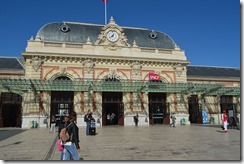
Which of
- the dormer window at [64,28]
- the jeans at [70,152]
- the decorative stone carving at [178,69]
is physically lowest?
the jeans at [70,152]

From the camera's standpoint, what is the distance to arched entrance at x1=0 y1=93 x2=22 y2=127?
23.4 metres

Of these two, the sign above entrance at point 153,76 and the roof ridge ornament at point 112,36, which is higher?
the roof ridge ornament at point 112,36

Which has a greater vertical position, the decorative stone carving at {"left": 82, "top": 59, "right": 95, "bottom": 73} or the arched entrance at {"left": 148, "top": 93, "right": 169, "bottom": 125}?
the decorative stone carving at {"left": 82, "top": 59, "right": 95, "bottom": 73}

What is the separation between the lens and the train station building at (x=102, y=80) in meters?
21.9

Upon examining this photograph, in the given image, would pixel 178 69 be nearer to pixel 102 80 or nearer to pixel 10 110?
pixel 102 80

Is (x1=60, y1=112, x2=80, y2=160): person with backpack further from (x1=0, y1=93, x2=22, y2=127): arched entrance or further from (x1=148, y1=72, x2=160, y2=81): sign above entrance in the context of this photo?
(x1=0, y1=93, x2=22, y2=127): arched entrance

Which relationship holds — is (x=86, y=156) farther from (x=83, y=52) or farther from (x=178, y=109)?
(x=178, y=109)

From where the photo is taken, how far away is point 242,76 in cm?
682

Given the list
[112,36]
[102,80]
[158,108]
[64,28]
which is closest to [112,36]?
[112,36]

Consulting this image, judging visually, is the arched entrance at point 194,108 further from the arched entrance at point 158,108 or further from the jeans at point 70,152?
the jeans at point 70,152

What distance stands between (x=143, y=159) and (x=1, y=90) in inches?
813

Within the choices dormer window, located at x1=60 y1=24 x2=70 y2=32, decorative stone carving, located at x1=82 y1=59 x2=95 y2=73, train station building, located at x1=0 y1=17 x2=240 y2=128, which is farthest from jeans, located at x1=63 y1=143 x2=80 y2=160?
dormer window, located at x1=60 y1=24 x2=70 y2=32

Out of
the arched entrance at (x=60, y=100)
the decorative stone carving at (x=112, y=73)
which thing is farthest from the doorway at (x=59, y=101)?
the decorative stone carving at (x=112, y=73)

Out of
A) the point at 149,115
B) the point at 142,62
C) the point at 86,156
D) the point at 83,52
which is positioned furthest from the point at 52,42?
the point at 86,156
